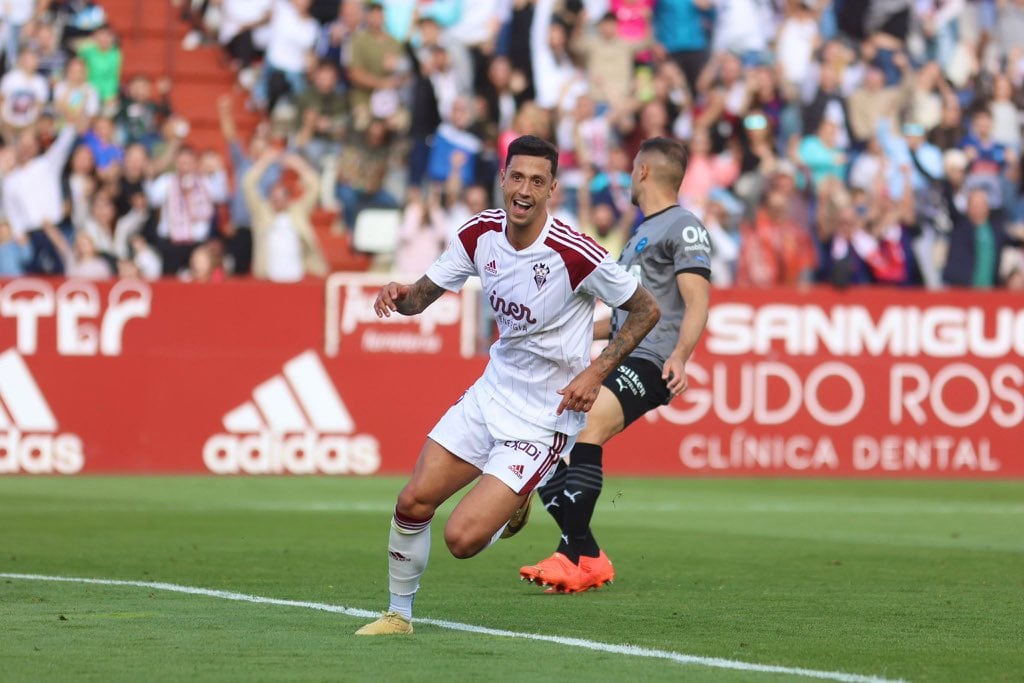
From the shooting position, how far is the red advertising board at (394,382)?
59.5ft

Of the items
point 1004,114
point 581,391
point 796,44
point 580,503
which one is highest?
point 796,44

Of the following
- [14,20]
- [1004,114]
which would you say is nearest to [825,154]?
[1004,114]

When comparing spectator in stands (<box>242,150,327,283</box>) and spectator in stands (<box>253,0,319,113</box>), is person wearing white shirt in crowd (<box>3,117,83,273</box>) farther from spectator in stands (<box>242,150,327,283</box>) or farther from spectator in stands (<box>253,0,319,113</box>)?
spectator in stands (<box>253,0,319,113</box>)

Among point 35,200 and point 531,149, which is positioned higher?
point 35,200

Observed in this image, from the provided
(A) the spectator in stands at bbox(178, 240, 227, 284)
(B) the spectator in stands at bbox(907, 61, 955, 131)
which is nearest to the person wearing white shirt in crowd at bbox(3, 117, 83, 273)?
(A) the spectator in stands at bbox(178, 240, 227, 284)

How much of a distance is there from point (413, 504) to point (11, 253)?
41.4ft

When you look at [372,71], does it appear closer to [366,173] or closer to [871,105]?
[366,173]

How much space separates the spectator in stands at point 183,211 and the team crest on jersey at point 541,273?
40.4ft

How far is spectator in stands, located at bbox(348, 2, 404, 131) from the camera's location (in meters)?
21.6

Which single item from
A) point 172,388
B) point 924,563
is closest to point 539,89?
point 172,388

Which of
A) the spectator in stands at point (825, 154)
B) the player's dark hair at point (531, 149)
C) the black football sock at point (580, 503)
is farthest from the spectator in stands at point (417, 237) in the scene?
the player's dark hair at point (531, 149)

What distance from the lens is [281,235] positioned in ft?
67.1

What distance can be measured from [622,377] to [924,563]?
277 centimetres

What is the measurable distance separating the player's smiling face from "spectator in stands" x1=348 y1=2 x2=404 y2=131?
45.3 ft
